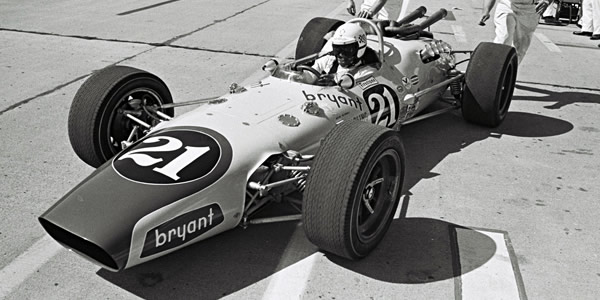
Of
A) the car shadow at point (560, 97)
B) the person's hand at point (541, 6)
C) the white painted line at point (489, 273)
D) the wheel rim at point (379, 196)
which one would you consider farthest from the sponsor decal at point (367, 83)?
the car shadow at point (560, 97)

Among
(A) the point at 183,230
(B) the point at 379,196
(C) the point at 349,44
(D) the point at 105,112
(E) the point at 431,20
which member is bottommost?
(B) the point at 379,196

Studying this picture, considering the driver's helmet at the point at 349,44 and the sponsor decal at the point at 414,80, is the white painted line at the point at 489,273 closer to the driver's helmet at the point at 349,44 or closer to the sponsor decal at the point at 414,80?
the driver's helmet at the point at 349,44

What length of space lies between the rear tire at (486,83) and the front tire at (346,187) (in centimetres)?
251

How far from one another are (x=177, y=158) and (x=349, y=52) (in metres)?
2.08

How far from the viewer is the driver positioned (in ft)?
17.3

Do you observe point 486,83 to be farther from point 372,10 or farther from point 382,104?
point 372,10

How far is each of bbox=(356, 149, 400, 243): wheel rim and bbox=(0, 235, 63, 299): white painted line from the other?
1.98m

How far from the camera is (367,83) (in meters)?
5.32

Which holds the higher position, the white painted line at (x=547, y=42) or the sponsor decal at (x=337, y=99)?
the sponsor decal at (x=337, y=99)

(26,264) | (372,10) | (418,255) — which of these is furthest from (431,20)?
(26,264)

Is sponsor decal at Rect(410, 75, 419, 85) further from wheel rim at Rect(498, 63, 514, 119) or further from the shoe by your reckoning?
the shoe

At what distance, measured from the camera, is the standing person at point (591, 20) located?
38.3ft

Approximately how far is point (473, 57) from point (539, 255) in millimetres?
2710

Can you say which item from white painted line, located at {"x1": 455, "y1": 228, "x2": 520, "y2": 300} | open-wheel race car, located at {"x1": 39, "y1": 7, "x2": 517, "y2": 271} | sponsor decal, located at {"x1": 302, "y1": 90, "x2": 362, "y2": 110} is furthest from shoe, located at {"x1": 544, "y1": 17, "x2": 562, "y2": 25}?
white painted line, located at {"x1": 455, "y1": 228, "x2": 520, "y2": 300}
